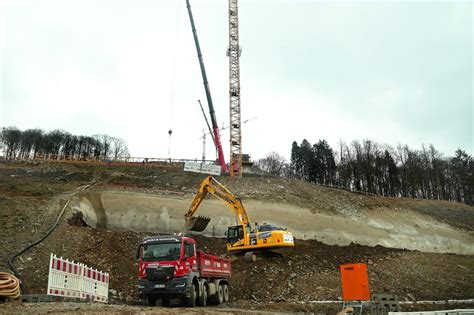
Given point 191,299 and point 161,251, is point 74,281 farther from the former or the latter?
point 191,299

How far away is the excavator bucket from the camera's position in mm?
30766

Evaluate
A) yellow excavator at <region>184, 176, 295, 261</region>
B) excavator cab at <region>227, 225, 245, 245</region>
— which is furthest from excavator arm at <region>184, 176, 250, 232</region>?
excavator cab at <region>227, 225, 245, 245</region>

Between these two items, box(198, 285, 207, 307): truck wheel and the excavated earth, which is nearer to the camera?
box(198, 285, 207, 307): truck wheel

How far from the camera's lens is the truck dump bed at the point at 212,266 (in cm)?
1852

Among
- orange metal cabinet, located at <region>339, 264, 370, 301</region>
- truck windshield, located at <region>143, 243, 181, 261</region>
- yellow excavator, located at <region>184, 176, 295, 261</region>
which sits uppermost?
yellow excavator, located at <region>184, 176, 295, 261</region>

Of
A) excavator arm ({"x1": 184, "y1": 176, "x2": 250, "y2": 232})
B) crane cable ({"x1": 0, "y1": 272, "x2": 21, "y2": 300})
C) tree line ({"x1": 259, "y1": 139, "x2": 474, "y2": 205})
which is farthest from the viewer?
tree line ({"x1": 259, "y1": 139, "x2": 474, "y2": 205})

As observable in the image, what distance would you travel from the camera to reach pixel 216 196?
30172 millimetres

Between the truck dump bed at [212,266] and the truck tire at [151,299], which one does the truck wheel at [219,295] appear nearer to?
the truck dump bed at [212,266]

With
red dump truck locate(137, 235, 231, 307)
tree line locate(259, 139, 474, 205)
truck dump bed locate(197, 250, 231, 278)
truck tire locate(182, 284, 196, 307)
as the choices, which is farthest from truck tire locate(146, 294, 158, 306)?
tree line locate(259, 139, 474, 205)

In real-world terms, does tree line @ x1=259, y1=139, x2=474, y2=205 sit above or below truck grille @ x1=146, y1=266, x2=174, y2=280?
above

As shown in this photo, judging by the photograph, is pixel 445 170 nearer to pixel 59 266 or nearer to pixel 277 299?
pixel 277 299

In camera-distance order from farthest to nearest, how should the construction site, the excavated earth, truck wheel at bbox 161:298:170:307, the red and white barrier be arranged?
1. the excavated earth
2. truck wheel at bbox 161:298:170:307
3. the construction site
4. the red and white barrier

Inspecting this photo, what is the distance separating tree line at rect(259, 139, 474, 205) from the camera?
78.8m

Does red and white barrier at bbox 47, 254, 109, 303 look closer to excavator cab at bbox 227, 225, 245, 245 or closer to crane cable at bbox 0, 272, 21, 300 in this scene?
crane cable at bbox 0, 272, 21, 300
